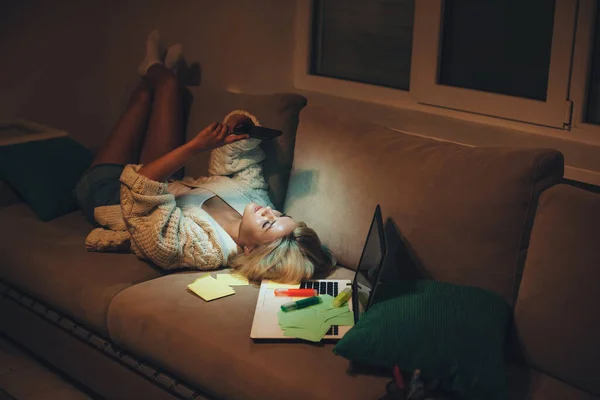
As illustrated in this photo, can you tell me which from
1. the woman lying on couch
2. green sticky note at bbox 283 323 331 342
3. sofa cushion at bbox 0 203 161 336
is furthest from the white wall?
green sticky note at bbox 283 323 331 342

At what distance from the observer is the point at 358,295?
87.4 inches

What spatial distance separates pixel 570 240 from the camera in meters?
1.97

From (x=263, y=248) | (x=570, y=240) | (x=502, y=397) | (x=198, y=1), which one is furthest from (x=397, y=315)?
(x=198, y=1)

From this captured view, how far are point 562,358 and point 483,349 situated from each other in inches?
9.1

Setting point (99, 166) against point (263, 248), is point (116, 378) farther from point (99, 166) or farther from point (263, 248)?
point (99, 166)

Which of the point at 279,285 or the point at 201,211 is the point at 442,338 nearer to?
the point at 279,285

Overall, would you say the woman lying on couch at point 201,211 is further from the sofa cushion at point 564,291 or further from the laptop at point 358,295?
the sofa cushion at point 564,291

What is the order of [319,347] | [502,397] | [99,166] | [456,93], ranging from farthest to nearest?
1. [99,166]
2. [456,93]
3. [319,347]
4. [502,397]

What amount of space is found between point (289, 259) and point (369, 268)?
1.03 feet

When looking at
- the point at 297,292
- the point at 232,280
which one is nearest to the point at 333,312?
the point at 297,292

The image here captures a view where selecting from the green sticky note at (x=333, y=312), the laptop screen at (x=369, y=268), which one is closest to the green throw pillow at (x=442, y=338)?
the laptop screen at (x=369, y=268)

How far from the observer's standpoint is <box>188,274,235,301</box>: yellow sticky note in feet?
7.79

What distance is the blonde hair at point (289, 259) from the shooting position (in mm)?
2434

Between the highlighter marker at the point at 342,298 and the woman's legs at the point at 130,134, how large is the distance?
4.08ft
